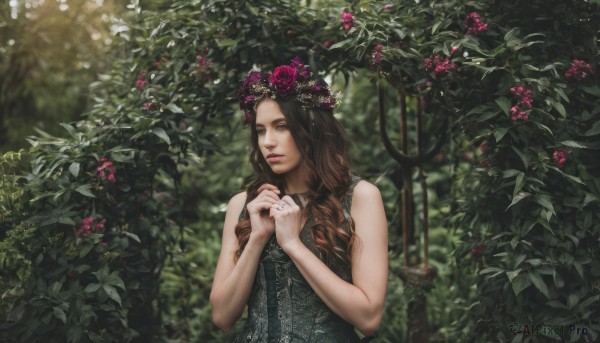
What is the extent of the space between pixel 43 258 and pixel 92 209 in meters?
0.30

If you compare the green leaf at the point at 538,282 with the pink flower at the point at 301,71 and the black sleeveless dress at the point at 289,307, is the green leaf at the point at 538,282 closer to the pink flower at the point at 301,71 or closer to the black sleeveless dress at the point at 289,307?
the black sleeveless dress at the point at 289,307

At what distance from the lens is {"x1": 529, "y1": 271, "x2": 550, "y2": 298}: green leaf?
7.86 ft

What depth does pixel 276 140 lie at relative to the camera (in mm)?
2312

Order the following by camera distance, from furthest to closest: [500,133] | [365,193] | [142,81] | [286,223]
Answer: [142,81] < [500,133] < [365,193] < [286,223]

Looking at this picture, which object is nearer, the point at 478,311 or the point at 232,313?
the point at 232,313

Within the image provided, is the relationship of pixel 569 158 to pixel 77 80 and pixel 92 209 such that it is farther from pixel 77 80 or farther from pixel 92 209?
pixel 77 80

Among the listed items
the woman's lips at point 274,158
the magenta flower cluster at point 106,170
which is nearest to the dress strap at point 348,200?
the woman's lips at point 274,158

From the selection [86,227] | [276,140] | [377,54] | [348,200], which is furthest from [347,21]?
[86,227]

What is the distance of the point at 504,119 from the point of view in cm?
257

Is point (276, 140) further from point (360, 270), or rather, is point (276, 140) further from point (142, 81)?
point (142, 81)

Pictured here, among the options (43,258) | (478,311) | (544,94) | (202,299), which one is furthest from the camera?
(202,299)

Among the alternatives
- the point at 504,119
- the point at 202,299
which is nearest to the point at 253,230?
the point at 504,119

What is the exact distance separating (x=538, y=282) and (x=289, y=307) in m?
0.99

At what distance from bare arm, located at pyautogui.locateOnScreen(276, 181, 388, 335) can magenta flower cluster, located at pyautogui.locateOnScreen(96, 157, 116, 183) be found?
94 cm
